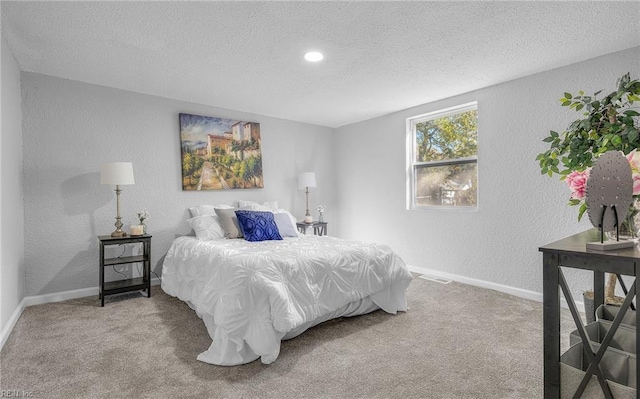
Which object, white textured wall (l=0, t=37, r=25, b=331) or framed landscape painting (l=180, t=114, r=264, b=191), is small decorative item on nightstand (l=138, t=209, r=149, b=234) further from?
white textured wall (l=0, t=37, r=25, b=331)

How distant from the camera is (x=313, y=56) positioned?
115 inches

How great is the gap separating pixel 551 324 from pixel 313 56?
2.61 m

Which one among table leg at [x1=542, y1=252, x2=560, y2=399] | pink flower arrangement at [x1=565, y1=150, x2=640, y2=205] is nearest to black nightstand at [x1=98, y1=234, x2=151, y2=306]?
table leg at [x1=542, y1=252, x2=560, y2=399]

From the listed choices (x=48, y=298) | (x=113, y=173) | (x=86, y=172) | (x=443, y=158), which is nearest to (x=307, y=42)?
(x=113, y=173)

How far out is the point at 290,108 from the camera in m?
4.61

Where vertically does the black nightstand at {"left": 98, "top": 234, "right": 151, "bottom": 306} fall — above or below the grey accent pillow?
below

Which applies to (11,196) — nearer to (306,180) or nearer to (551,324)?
(306,180)

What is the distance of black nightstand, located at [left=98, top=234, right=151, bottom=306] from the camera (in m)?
3.27

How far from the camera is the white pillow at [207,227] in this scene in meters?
3.65

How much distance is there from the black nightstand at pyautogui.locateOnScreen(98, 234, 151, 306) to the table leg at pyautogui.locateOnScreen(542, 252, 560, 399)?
11.4 ft

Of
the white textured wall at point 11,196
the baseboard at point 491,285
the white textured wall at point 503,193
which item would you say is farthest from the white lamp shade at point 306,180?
the white textured wall at point 11,196

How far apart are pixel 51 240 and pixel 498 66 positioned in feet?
15.8

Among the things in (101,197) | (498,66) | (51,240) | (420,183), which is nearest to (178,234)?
(101,197)

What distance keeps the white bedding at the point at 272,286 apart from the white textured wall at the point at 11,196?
1.26 m
